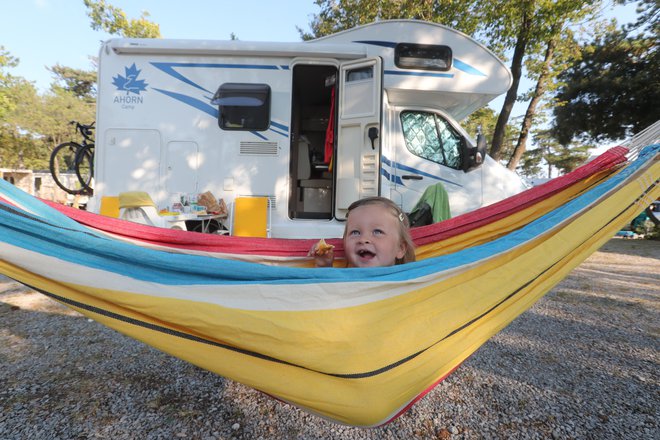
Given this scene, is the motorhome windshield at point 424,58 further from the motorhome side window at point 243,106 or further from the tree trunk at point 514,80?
the tree trunk at point 514,80

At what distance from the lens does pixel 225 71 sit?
3.98 m

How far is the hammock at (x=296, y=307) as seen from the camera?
1061 millimetres

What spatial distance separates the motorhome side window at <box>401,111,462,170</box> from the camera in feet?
13.8

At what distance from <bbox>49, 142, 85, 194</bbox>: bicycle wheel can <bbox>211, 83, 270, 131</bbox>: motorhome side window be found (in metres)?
2.30

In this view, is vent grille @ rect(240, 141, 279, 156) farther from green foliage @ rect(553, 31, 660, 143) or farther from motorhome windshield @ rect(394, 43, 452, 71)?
green foliage @ rect(553, 31, 660, 143)

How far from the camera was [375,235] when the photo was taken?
1676 millimetres

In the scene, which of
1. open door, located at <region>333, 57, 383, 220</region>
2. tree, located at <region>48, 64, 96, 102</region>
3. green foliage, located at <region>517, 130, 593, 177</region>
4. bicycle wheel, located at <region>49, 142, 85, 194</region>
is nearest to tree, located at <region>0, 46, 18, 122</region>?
bicycle wheel, located at <region>49, 142, 85, 194</region>

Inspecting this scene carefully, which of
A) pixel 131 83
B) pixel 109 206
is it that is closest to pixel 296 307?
pixel 109 206

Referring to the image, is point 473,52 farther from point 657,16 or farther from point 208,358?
point 657,16

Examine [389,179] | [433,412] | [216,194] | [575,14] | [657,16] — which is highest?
[657,16]

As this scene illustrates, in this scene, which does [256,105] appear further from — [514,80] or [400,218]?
[514,80]

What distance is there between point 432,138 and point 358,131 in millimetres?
990

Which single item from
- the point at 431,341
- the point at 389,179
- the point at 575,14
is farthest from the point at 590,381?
the point at 575,14

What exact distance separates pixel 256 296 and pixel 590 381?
216 centimetres
